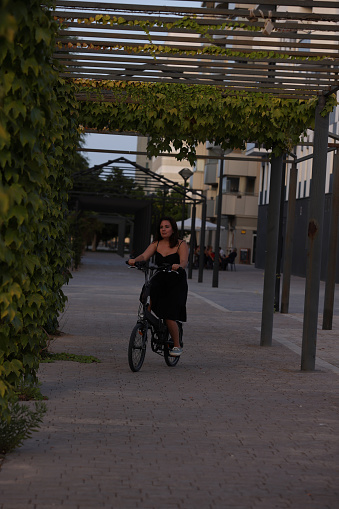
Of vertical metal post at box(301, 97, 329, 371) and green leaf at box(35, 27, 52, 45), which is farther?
vertical metal post at box(301, 97, 329, 371)

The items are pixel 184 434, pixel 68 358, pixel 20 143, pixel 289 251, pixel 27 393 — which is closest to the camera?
pixel 20 143

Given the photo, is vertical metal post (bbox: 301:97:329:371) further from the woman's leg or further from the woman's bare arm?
the woman's bare arm

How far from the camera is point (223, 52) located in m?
10.7

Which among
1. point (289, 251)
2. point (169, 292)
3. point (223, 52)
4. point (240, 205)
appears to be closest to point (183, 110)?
point (223, 52)

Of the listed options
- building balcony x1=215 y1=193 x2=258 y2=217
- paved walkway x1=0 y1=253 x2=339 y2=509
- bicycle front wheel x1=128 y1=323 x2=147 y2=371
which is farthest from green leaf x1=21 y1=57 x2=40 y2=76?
building balcony x1=215 y1=193 x2=258 y2=217

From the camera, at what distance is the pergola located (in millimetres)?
8625

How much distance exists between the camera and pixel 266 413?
26.5 feet

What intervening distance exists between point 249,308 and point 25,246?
1676 cm

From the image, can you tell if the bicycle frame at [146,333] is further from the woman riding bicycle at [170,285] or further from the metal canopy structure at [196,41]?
the metal canopy structure at [196,41]

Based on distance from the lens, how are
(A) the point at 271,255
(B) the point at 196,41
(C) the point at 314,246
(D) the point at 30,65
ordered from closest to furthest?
1. (D) the point at 30,65
2. (B) the point at 196,41
3. (C) the point at 314,246
4. (A) the point at 271,255

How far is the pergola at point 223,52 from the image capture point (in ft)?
28.3

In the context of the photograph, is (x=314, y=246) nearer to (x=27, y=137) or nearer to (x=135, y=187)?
(x=27, y=137)

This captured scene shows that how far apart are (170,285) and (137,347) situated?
91cm

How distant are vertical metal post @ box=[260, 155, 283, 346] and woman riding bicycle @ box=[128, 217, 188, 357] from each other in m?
3.23
